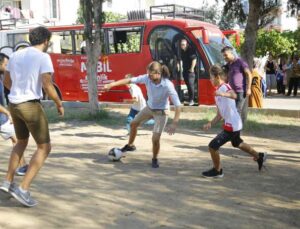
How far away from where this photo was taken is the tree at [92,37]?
11695 millimetres

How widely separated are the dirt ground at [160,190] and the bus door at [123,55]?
601 cm

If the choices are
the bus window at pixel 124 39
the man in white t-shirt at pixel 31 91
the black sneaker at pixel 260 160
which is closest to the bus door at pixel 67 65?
the bus window at pixel 124 39

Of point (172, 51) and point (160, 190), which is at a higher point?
point (172, 51)

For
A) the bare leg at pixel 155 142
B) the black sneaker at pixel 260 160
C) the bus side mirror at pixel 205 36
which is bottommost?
the black sneaker at pixel 260 160

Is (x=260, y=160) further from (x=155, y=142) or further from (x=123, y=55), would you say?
(x=123, y=55)

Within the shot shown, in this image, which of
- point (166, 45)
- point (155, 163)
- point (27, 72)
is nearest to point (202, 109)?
point (166, 45)

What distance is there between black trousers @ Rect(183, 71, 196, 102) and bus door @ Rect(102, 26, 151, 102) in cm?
131

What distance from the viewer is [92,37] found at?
1173 centimetres

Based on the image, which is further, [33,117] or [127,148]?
[127,148]

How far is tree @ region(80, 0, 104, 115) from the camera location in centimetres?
A: 1170

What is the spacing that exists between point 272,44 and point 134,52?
33.2ft

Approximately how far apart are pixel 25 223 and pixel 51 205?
59 centimetres

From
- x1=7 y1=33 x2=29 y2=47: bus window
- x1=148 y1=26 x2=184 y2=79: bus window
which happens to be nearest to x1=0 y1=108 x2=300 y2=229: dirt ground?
x1=148 y1=26 x2=184 y2=79: bus window

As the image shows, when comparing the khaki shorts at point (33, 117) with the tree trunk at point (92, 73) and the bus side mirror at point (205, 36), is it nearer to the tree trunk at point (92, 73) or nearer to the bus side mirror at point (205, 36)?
the tree trunk at point (92, 73)
